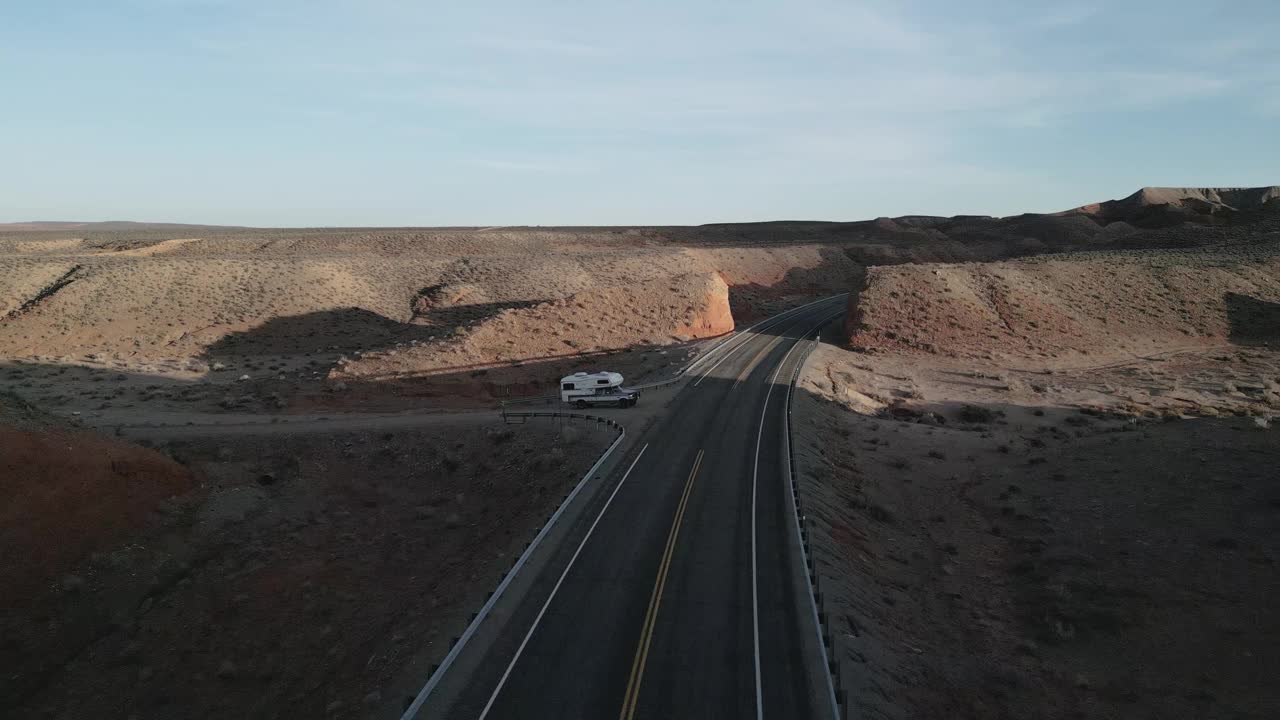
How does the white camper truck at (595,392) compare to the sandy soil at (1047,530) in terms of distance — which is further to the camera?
the white camper truck at (595,392)

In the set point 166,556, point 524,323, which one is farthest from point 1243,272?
point 166,556

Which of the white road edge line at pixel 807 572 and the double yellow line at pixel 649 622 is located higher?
the white road edge line at pixel 807 572

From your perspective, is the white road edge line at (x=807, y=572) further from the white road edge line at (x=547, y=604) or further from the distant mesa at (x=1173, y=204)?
the distant mesa at (x=1173, y=204)

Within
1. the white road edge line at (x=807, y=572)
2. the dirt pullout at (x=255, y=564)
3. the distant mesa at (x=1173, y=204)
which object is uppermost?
the distant mesa at (x=1173, y=204)

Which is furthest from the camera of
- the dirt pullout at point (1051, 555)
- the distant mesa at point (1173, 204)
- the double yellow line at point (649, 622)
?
the distant mesa at point (1173, 204)

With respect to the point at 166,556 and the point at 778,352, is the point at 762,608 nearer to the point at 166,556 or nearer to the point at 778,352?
the point at 166,556

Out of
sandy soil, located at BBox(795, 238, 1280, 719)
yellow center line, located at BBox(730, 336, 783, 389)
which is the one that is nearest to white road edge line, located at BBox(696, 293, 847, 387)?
yellow center line, located at BBox(730, 336, 783, 389)

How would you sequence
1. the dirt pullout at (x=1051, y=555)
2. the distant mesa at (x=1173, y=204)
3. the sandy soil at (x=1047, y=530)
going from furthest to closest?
the distant mesa at (x=1173, y=204) → the sandy soil at (x=1047, y=530) → the dirt pullout at (x=1051, y=555)

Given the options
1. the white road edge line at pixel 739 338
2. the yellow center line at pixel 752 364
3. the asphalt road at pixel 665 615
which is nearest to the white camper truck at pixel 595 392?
the white road edge line at pixel 739 338
